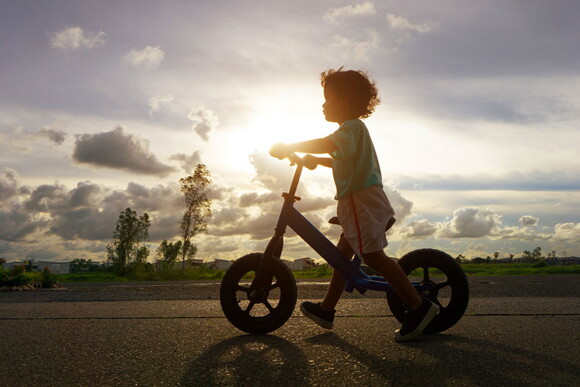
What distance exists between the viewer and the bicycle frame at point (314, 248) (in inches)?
144

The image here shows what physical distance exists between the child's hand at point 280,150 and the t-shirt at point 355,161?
304mm

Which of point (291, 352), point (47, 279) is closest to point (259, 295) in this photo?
point (291, 352)

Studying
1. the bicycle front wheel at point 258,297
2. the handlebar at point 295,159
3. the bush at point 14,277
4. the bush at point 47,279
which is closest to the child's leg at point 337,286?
the bicycle front wheel at point 258,297

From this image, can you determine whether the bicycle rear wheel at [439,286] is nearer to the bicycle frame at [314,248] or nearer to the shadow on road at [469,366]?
the bicycle frame at [314,248]

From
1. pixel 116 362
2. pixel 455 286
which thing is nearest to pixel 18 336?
pixel 116 362

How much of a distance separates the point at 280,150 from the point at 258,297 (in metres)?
1.13

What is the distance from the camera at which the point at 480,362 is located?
2678 mm

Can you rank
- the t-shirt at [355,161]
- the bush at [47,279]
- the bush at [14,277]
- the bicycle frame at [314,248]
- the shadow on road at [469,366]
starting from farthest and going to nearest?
the bush at [47,279]
the bush at [14,277]
the bicycle frame at [314,248]
the t-shirt at [355,161]
the shadow on road at [469,366]

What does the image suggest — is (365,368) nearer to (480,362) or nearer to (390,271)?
(480,362)

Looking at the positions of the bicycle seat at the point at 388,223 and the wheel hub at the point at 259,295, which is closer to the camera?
the bicycle seat at the point at 388,223

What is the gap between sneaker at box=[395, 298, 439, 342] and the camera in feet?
10.7

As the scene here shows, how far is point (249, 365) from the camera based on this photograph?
106 inches

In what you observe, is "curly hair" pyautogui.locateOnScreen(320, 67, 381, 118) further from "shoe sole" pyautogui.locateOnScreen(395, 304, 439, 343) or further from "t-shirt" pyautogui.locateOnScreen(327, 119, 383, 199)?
"shoe sole" pyautogui.locateOnScreen(395, 304, 439, 343)

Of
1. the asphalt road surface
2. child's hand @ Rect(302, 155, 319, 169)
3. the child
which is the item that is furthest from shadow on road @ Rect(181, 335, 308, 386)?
child's hand @ Rect(302, 155, 319, 169)
